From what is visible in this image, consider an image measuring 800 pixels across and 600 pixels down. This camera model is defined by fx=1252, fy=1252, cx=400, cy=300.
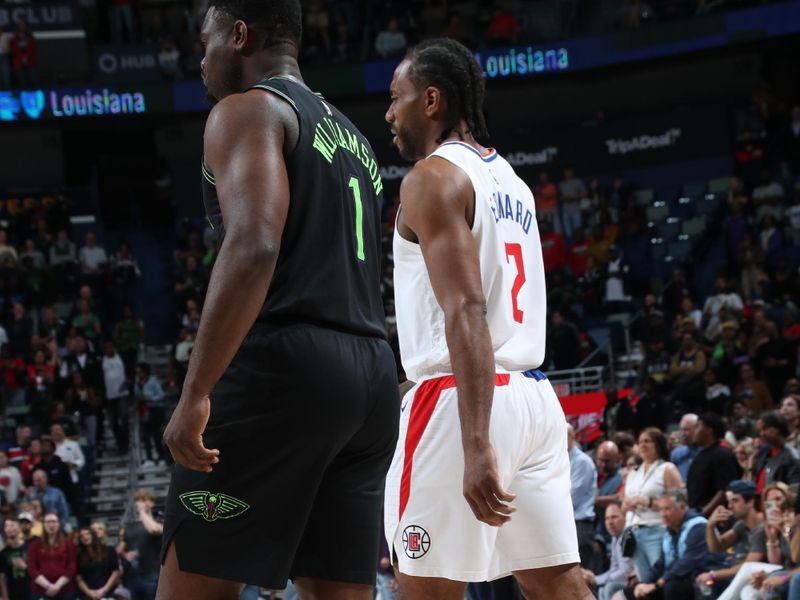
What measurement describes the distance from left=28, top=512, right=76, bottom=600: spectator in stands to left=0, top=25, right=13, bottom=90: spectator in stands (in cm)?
1160

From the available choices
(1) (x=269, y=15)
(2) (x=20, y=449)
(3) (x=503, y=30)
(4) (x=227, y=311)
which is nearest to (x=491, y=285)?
(1) (x=269, y=15)

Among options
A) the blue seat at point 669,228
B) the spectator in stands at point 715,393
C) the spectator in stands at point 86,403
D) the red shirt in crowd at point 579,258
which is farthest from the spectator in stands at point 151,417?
the blue seat at point 669,228

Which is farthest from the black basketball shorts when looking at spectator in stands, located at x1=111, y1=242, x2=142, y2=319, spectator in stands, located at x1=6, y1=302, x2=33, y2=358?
spectator in stands, located at x1=111, y1=242, x2=142, y2=319

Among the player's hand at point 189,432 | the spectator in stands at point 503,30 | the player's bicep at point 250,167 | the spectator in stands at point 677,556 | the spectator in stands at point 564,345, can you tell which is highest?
the spectator in stands at point 503,30

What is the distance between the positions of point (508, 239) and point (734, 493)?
5777 millimetres

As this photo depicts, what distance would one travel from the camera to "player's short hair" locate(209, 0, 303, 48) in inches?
121

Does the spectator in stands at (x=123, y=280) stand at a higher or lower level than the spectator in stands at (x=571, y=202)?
lower

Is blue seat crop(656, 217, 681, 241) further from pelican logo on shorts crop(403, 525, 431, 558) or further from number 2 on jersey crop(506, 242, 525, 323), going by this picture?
pelican logo on shorts crop(403, 525, 431, 558)

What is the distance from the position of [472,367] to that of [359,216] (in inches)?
25.8

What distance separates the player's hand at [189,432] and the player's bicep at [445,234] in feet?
3.54

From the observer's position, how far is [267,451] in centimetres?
283

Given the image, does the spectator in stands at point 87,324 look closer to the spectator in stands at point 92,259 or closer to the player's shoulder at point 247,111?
the spectator in stands at point 92,259

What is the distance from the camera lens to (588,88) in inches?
953

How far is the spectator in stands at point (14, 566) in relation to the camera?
1258 centimetres
